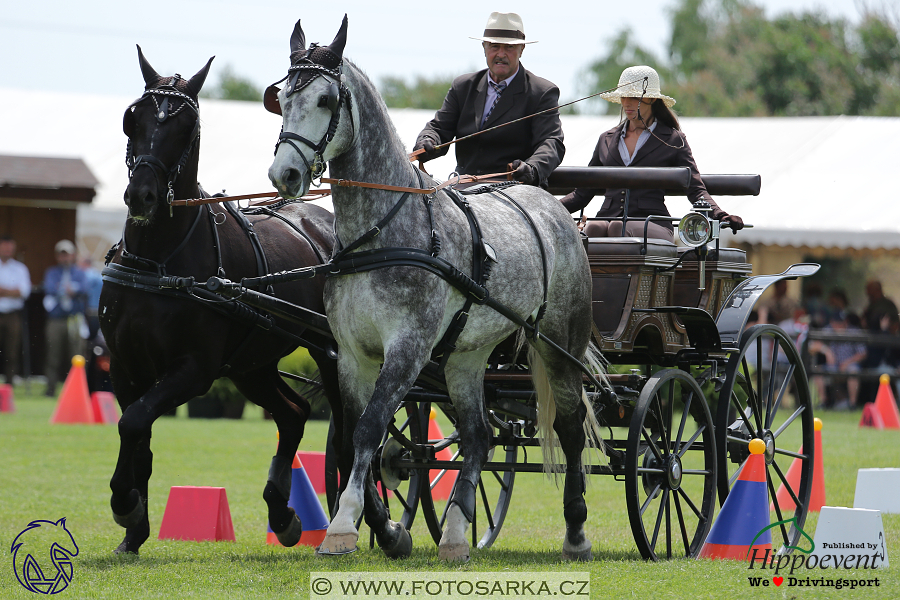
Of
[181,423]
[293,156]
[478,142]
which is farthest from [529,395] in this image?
[181,423]

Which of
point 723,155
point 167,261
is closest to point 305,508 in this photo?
point 167,261

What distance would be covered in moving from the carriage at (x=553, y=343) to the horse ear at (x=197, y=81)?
1.85ft

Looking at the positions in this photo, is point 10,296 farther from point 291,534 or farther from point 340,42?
point 340,42

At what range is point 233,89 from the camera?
6656 centimetres

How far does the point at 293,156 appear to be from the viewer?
452cm

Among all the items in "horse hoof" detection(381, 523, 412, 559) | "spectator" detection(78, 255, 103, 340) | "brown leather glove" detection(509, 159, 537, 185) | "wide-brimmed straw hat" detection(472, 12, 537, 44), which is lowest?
"spectator" detection(78, 255, 103, 340)

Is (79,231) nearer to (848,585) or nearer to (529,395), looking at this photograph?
(529,395)

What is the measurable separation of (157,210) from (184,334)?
64cm

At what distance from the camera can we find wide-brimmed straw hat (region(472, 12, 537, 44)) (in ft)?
20.8

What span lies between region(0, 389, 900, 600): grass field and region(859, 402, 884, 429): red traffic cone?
55 cm

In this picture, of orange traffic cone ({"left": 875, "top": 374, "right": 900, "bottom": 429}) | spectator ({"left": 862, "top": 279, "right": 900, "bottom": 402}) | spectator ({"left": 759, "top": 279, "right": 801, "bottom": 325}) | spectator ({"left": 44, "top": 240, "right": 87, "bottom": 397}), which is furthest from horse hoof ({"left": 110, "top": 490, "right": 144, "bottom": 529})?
spectator ({"left": 862, "top": 279, "right": 900, "bottom": 402})

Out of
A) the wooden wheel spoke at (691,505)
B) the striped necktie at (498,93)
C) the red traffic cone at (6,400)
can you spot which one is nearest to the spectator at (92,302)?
the red traffic cone at (6,400)

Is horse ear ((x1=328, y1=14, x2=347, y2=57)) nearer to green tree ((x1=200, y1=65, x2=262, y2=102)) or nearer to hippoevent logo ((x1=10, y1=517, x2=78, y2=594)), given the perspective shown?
hippoevent logo ((x1=10, y1=517, x2=78, y2=594))

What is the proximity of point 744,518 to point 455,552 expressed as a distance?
1533 mm
